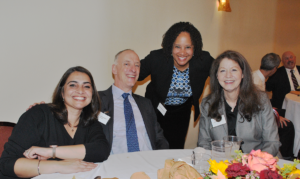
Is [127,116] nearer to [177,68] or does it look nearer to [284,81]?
[177,68]

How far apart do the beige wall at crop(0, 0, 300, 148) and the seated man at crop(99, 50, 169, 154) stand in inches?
26.1

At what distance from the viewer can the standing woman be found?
2879 mm

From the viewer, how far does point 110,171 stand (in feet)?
4.60

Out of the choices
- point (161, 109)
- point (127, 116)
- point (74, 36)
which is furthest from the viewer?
point (161, 109)

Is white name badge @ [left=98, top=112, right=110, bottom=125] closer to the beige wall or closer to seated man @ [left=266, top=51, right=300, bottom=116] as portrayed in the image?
the beige wall

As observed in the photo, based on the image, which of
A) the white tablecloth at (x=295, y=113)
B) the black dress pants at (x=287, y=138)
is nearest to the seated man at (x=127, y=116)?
the black dress pants at (x=287, y=138)

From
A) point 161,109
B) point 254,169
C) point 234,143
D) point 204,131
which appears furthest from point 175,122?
point 254,169

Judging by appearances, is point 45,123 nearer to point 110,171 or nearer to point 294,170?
point 110,171

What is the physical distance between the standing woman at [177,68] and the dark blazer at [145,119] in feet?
1.70

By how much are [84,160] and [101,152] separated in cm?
13

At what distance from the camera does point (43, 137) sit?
1.75 m

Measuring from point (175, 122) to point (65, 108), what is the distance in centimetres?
178

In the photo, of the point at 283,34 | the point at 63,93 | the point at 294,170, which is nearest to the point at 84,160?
the point at 63,93

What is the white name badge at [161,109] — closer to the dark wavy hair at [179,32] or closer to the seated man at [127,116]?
the seated man at [127,116]
